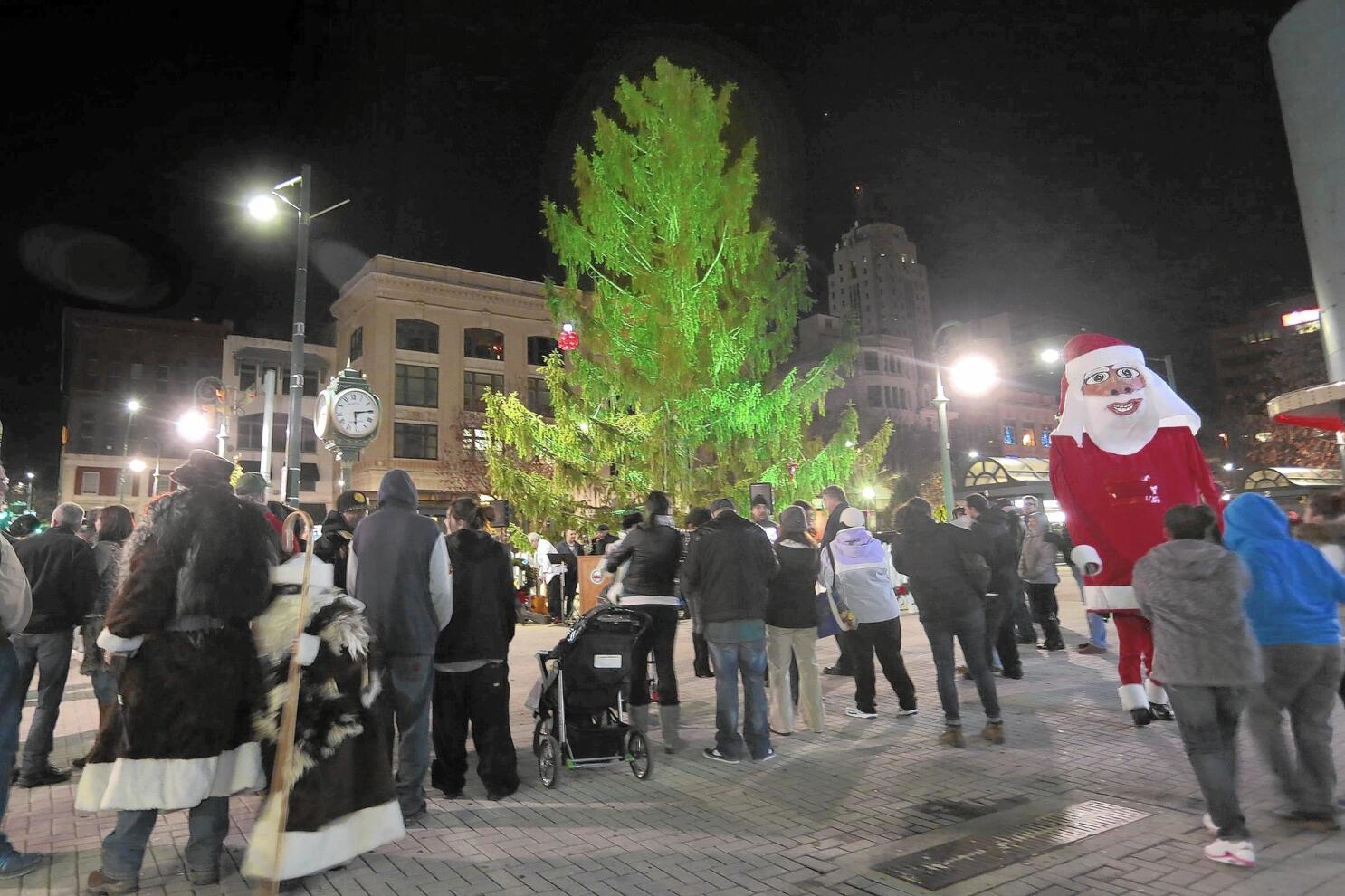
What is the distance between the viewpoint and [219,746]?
165 inches

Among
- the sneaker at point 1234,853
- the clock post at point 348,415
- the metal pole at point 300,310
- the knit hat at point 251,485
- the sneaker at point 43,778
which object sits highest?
the metal pole at point 300,310

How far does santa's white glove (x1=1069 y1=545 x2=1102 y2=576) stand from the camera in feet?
22.5

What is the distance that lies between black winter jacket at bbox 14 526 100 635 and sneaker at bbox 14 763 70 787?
1084 mm

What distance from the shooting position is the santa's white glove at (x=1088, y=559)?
6871mm

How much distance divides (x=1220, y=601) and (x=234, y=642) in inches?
208

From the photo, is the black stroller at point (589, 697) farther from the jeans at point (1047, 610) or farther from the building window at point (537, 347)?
the building window at point (537, 347)

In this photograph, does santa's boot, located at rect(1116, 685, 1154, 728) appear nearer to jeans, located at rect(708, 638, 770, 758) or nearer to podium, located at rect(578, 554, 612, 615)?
jeans, located at rect(708, 638, 770, 758)

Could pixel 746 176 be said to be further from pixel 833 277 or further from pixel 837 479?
pixel 833 277

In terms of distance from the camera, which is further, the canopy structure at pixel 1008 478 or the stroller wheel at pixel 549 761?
the canopy structure at pixel 1008 478

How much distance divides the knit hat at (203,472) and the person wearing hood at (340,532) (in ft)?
4.40

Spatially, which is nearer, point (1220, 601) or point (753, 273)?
point (1220, 601)

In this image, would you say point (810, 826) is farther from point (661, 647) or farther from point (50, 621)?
point (50, 621)

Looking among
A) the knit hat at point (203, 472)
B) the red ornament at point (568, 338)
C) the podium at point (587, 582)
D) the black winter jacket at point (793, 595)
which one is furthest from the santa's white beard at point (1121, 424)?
the red ornament at point (568, 338)

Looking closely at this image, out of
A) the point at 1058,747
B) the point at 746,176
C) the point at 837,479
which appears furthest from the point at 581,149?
the point at 1058,747
